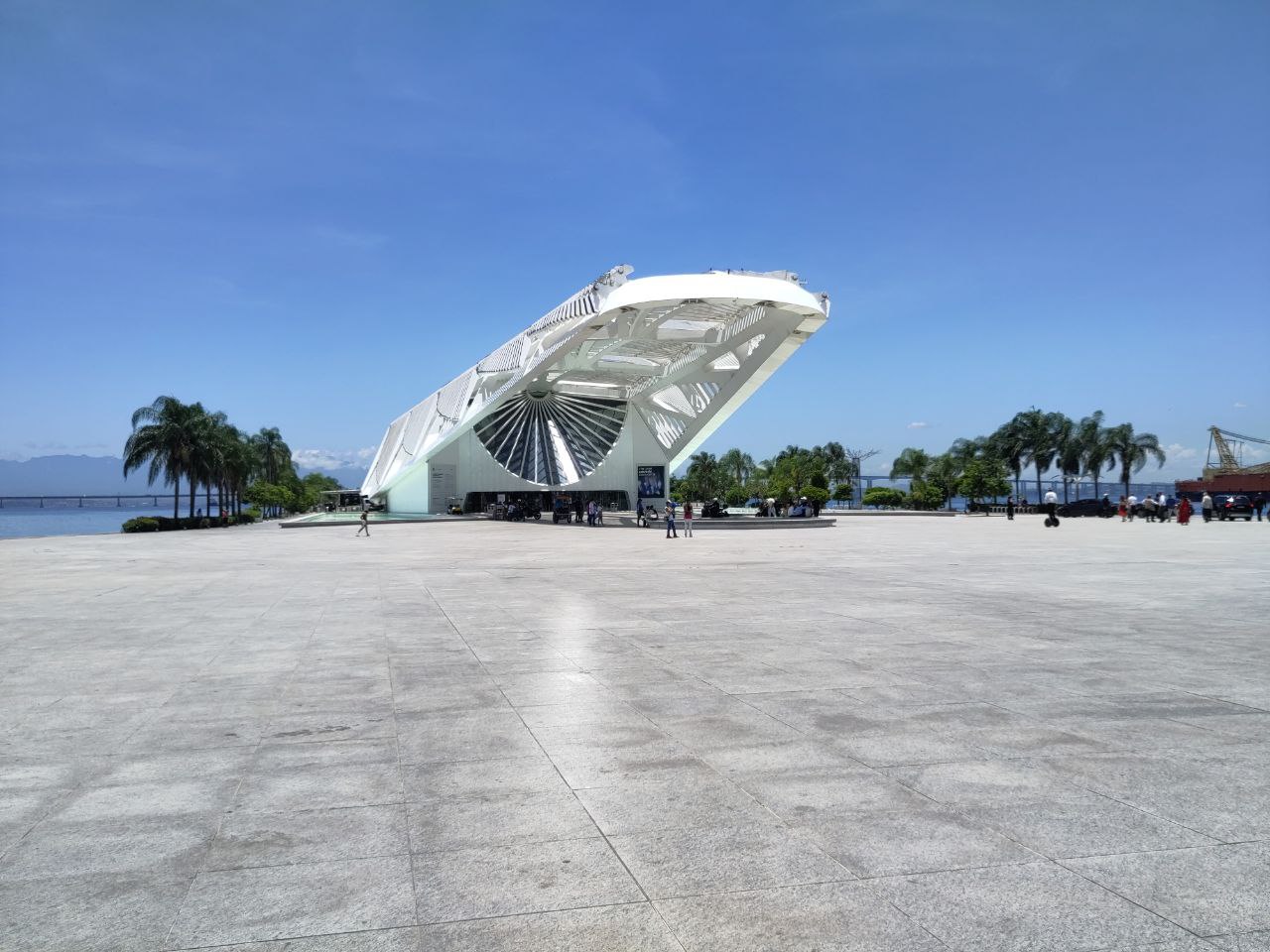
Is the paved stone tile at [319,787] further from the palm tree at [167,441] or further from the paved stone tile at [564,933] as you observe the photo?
the palm tree at [167,441]

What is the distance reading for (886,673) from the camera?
6.16 m

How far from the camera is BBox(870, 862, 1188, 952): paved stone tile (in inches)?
100

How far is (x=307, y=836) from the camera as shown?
3371 millimetres

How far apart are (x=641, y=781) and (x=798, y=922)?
137cm

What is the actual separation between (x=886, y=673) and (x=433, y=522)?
3863 centimetres

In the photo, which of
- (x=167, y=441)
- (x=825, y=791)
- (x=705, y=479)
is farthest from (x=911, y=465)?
(x=825, y=791)

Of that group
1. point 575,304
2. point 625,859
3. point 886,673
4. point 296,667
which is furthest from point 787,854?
point 575,304

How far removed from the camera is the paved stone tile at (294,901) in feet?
8.79

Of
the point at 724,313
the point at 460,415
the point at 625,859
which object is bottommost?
the point at 625,859

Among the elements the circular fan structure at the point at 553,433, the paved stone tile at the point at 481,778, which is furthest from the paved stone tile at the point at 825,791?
the circular fan structure at the point at 553,433

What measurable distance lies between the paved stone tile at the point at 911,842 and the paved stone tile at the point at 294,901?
59.9 inches

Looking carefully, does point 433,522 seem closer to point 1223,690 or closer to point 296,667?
point 296,667

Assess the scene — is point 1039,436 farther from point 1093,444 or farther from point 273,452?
point 273,452

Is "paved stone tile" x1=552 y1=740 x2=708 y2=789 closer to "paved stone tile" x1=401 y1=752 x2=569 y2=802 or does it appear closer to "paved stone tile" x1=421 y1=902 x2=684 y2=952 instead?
"paved stone tile" x1=401 y1=752 x2=569 y2=802
